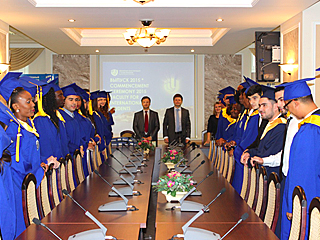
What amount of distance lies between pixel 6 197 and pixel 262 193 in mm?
1970

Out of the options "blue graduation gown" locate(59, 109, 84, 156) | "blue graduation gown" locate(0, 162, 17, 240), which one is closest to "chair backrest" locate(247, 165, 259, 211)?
"blue graduation gown" locate(0, 162, 17, 240)

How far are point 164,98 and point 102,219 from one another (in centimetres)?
983

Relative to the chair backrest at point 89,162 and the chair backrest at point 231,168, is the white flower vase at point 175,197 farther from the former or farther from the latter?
the chair backrest at point 89,162

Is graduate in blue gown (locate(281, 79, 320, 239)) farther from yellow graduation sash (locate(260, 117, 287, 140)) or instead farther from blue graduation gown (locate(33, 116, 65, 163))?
blue graduation gown (locate(33, 116, 65, 163))

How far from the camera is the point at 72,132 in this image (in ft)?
18.5

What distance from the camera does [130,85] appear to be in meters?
12.2

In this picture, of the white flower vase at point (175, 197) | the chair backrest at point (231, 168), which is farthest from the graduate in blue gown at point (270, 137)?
the white flower vase at point (175, 197)

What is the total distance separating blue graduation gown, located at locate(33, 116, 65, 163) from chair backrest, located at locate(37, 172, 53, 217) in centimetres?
110

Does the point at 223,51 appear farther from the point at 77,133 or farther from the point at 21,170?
the point at 21,170

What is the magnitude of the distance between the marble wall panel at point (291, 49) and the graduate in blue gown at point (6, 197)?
16.0 ft

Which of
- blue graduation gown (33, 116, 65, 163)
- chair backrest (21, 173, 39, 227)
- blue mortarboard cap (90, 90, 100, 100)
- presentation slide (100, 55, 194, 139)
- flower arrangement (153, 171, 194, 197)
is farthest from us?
presentation slide (100, 55, 194, 139)

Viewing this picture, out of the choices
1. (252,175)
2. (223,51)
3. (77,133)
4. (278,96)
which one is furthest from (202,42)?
(252,175)

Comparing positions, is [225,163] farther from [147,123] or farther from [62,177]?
[147,123]

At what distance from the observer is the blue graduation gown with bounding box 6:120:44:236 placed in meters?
3.44
